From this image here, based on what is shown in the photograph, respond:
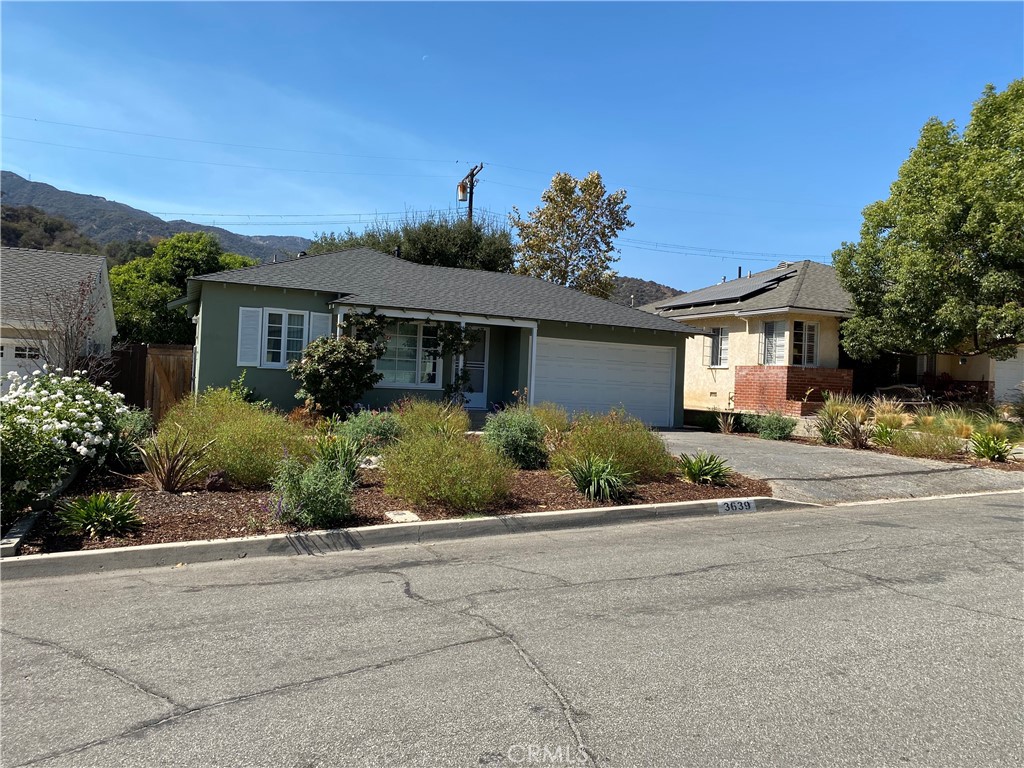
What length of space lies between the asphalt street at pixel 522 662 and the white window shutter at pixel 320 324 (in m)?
10.9

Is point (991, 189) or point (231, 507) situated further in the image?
point (991, 189)

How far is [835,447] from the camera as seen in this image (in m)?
15.2

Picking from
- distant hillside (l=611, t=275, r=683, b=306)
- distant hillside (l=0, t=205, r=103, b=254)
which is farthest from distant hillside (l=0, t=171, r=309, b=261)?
distant hillside (l=611, t=275, r=683, b=306)

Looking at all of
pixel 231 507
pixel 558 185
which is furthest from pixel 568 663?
pixel 558 185

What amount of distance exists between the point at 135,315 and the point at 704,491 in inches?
1232

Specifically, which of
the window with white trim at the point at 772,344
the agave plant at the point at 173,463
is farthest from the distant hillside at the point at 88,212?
the agave plant at the point at 173,463

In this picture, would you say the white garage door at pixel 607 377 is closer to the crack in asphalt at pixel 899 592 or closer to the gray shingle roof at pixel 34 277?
the gray shingle roof at pixel 34 277

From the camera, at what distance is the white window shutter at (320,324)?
16.6 meters

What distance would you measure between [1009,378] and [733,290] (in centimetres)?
1056

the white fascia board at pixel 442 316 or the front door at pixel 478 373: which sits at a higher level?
the white fascia board at pixel 442 316

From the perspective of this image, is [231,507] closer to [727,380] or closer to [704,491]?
[704,491]

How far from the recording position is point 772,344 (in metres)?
21.4

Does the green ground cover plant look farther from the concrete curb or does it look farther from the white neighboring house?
the white neighboring house

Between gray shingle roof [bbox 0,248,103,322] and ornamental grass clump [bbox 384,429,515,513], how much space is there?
36.1 feet
